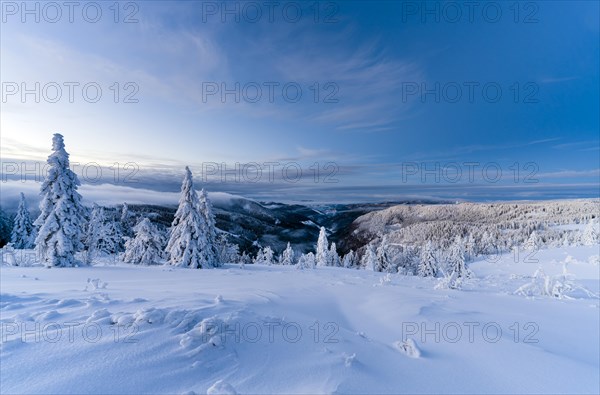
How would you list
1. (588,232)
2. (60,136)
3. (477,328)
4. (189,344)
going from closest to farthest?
(189,344)
(477,328)
(60,136)
(588,232)

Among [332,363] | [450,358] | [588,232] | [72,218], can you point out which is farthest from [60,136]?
[588,232]

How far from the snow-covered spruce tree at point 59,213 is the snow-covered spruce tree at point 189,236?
7.08m

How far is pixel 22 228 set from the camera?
38125 mm

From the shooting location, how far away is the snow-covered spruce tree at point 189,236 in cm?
2339

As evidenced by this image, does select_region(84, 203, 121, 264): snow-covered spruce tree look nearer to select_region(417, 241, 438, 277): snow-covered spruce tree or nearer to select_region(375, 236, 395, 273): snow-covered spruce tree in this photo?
select_region(375, 236, 395, 273): snow-covered spruce tree

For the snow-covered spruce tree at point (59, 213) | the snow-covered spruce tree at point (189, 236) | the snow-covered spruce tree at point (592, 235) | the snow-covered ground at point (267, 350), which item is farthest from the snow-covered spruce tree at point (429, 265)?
the snow-covered spruce tree at point (59, 213)

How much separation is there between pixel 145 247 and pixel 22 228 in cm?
2843

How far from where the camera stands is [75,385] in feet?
8.66

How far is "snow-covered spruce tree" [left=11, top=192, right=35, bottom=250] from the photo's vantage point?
37500mm

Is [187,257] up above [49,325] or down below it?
below

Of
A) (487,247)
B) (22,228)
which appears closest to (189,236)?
(22,228)

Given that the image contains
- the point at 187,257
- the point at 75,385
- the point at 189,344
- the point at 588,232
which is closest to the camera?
the point at 75,385

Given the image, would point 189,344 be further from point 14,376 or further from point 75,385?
point 14,376

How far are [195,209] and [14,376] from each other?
2272cm
